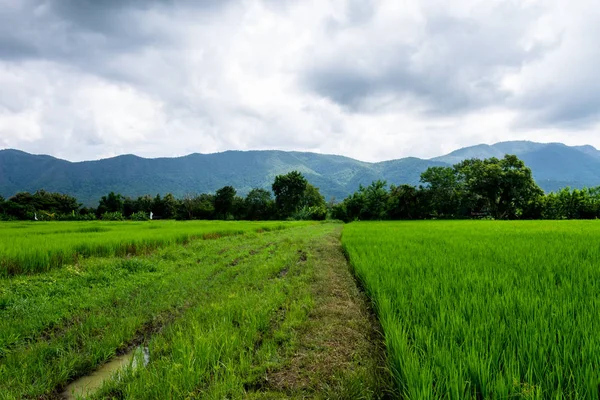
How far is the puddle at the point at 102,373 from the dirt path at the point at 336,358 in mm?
1606

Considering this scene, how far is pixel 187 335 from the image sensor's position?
3.50 m

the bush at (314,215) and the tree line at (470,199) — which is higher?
the tree line at (470,199)

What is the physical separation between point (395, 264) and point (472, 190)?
1708 inches

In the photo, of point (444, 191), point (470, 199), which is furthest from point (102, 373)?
point (470, 199)

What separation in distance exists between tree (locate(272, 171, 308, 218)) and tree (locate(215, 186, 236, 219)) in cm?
967

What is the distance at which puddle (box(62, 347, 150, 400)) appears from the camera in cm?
274

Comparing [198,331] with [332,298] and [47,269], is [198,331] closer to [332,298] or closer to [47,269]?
[332,298]

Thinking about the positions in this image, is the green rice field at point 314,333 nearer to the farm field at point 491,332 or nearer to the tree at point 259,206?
the farm field at point 491,332

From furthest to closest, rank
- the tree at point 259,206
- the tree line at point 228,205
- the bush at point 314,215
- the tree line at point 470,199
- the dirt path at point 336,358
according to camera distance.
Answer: the tree at point 259,206
the tree line at point 228,205
the bush at point 314,215
the tree line at point 470,199
the dirt path at point 336,358

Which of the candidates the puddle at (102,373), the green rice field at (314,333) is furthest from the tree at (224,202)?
the puddle at (102,373)

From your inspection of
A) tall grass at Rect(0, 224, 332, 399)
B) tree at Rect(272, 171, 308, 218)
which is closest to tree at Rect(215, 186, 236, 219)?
tree at Rect(272, 171, 308, 218)

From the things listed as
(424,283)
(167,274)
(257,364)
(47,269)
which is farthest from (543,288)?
(47,269)

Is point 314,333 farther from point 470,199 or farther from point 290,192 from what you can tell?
point 290,192

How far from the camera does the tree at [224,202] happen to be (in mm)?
58719
